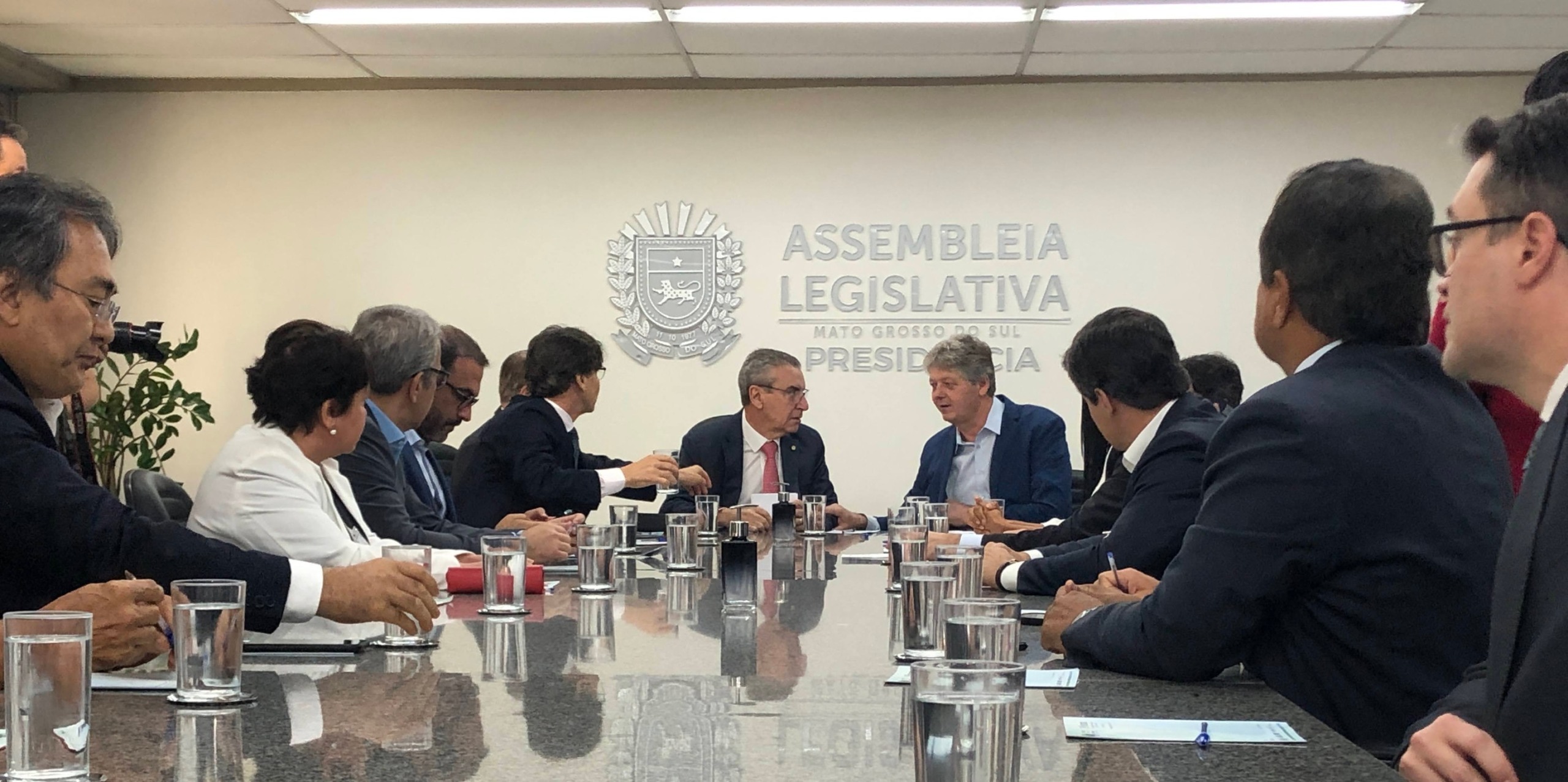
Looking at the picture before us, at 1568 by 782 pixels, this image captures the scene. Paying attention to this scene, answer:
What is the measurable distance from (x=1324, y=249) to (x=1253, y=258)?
563 centimetres

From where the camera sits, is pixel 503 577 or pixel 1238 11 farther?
pixel 1238 11

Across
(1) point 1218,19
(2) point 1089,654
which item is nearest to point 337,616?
(2) point 1089,654

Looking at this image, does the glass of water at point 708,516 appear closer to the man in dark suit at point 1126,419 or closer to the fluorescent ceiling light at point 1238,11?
the man in dark suit at point 1126,419

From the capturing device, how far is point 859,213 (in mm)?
7500

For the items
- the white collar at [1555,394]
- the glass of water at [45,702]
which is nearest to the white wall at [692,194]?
the white collar at [1555,394]

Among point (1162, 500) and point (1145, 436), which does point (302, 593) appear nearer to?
point (1162, 500)

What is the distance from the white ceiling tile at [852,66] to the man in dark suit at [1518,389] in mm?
5481

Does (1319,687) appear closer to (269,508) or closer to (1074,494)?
(269,508)

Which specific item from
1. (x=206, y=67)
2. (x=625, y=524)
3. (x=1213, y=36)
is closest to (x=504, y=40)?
(x=206, y=67)

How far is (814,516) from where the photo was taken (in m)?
4.86

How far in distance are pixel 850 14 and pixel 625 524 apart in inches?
135

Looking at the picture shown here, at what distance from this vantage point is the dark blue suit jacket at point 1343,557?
185cm

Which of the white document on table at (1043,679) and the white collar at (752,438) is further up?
the white collar at (752,438)

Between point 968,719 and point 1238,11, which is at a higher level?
point 1238,11
